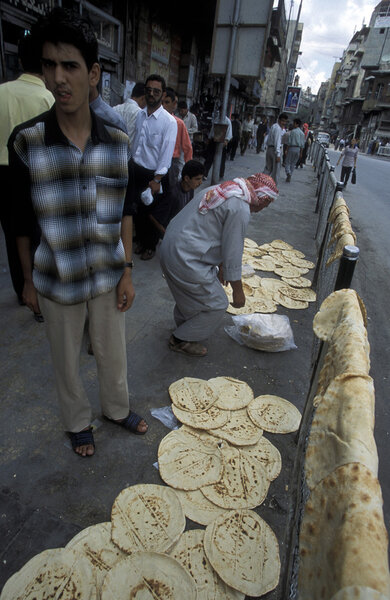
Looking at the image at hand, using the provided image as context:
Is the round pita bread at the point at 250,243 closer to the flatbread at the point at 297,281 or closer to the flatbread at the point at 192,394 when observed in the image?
the flatbread at the point at 297,281

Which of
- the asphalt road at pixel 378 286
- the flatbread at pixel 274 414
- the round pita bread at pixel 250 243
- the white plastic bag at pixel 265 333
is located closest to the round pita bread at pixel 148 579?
the flatbread at pixel 274 414

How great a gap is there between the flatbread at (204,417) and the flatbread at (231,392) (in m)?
0.05

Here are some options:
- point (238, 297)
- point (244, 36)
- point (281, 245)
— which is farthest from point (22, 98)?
point (244, 36)

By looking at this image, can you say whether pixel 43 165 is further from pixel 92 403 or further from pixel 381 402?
pixel 381 402

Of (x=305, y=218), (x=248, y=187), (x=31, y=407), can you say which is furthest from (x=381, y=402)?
(x=305, y=218)

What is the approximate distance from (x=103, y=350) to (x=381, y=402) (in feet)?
7.33

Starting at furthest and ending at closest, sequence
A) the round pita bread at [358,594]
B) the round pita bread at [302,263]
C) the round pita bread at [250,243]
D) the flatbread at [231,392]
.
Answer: the round pita bread at [250,243]
the round pita bread at [302,263]
the flatbread at [231,392]
the round pita bread at [358,594]

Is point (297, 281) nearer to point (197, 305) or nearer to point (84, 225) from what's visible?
point (197, 305)

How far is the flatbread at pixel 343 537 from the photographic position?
0.62 meters

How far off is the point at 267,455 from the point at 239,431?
23cm

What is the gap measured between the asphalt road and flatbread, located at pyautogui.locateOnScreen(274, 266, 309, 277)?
2.43ft

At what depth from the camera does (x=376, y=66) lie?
2082 inches

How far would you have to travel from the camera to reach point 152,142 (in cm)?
426

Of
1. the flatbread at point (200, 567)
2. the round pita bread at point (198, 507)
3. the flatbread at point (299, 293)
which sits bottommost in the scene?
the round pita bread at point (198, 507)
